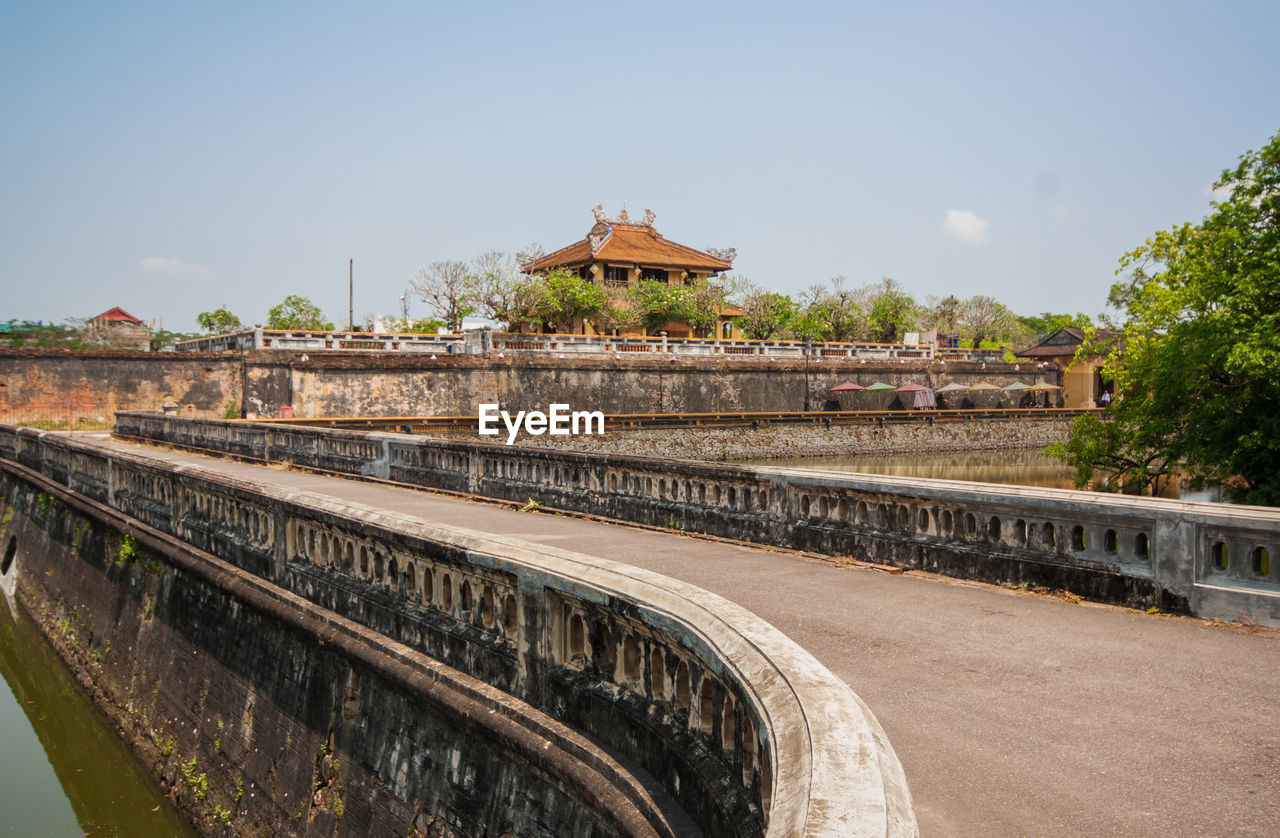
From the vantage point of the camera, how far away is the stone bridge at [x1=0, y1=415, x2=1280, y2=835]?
3.15 m

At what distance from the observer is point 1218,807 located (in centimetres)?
318

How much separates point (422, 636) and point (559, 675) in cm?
151

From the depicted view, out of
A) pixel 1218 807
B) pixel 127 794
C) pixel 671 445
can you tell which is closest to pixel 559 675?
pixel 1218 807

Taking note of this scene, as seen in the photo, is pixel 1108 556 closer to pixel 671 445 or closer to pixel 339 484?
pixel 339 484

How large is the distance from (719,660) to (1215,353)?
11457 millimetres

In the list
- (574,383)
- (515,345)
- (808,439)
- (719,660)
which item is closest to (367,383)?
(515,345)

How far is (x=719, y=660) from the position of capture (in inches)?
123

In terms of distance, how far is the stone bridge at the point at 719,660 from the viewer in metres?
3.15

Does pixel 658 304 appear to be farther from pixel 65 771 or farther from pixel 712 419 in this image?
pixel 65 771

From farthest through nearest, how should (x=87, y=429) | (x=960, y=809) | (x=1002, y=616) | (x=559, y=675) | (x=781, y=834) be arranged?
1. (x=87, y=429)
2. (x=1002, y=616)
3. (x=559, y=675)
4. (x=960, y=809)
5. (x=781, y=834)

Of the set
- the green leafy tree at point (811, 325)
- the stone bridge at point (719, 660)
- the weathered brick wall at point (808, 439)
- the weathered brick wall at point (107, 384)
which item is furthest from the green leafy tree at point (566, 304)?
the stone bridge at point (719, 660)

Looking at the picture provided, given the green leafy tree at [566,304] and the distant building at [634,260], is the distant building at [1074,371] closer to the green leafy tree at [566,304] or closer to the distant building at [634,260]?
the distant building at [634,260]

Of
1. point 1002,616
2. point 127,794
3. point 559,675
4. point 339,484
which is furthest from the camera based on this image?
point 339,484

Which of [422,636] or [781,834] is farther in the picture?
[422,636]
